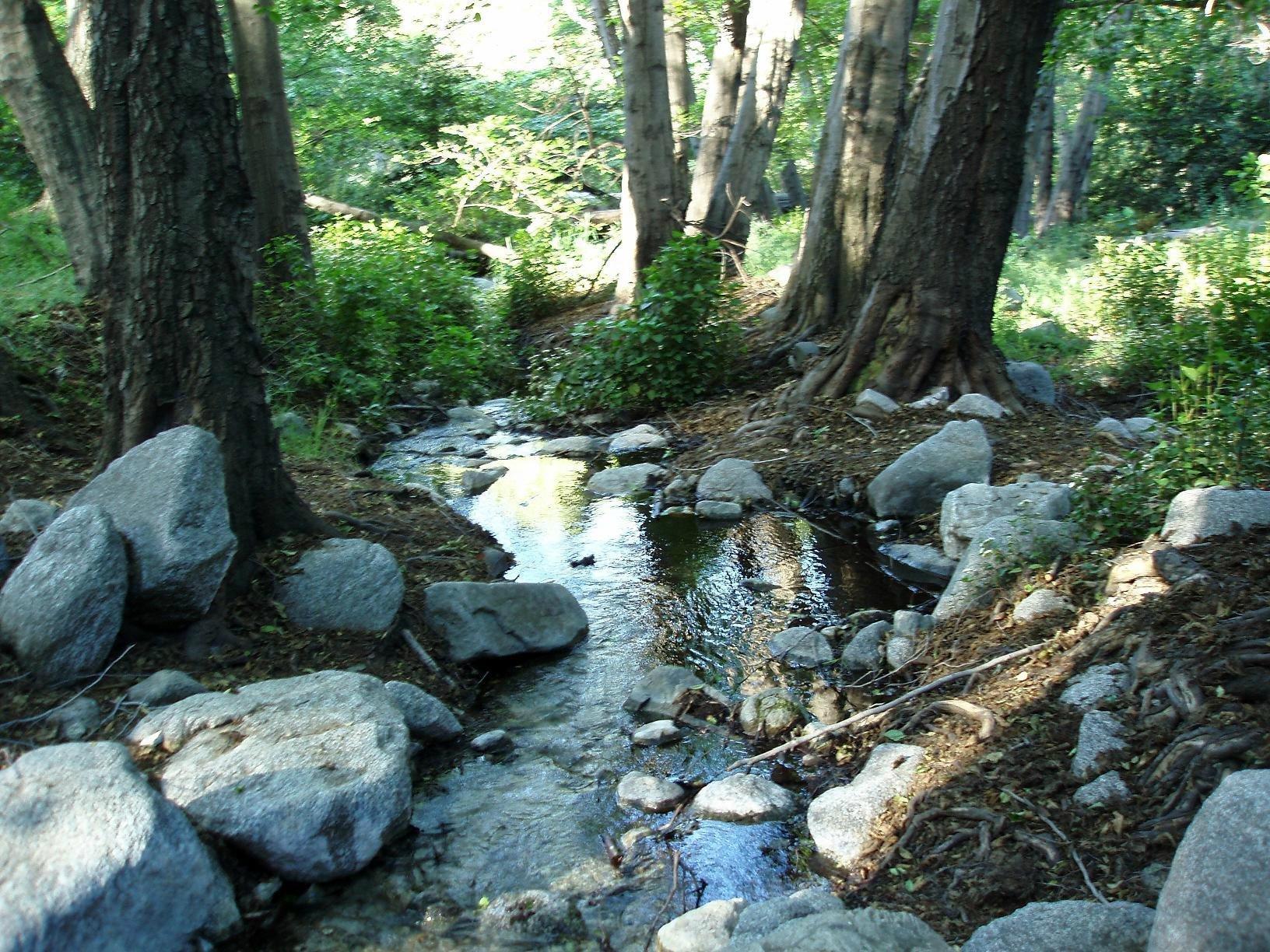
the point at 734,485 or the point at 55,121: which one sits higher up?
the point at 55,121

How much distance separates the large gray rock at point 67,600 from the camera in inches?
159

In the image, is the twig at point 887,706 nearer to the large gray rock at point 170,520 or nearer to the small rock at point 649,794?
the small rock at point 649,794

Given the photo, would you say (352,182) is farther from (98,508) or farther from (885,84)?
(98,508)

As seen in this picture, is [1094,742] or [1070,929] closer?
[1070,929]

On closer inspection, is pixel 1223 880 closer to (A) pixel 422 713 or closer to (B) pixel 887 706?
(B) pixel 887 706

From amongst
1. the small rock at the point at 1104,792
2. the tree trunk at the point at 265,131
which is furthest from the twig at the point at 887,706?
the tree trunk at the point at 265,131

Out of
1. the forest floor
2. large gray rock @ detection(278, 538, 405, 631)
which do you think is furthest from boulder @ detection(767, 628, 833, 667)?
large gray rock @ detection(278, 538, 405, 631)

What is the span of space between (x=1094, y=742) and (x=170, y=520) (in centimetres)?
355

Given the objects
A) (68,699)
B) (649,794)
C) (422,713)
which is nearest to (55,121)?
(68,699)

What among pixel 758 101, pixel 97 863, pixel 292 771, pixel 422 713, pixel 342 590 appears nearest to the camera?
pixel 97 863

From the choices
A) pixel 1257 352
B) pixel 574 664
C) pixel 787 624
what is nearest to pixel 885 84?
pixel 1257 352

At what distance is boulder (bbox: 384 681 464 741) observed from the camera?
4.39 meters

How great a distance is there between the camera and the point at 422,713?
4.42 m

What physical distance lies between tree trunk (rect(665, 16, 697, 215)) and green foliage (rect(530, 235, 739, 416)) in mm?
4884
